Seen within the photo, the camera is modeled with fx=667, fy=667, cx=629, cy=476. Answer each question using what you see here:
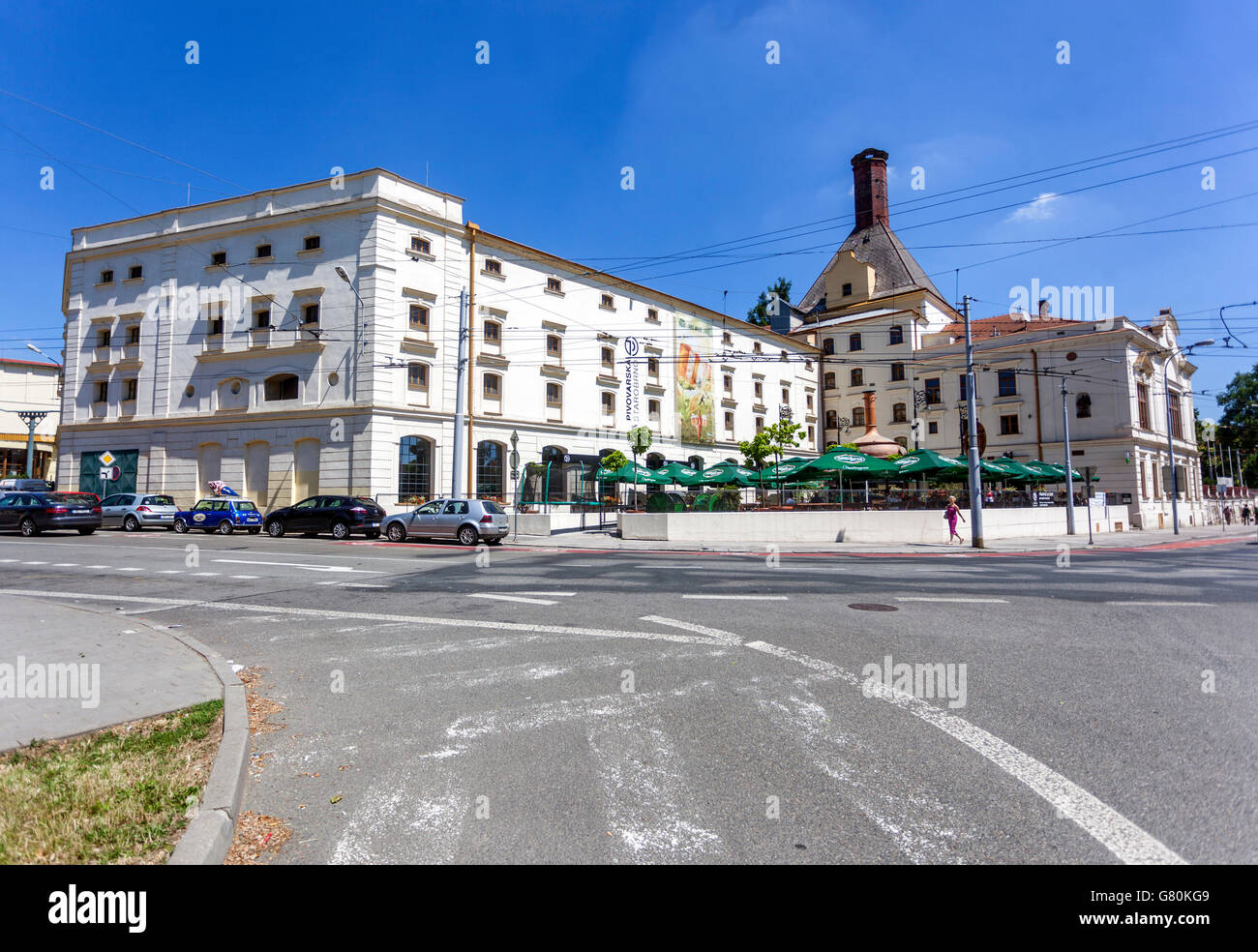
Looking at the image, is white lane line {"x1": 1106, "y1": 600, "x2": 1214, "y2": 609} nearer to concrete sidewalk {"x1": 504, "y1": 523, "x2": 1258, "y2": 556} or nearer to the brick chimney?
concrete sidewalk {"x1": 504, "y1": 523, "x2": 1258, "y2": 556}

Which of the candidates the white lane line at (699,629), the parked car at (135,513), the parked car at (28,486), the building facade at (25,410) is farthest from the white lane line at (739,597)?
the building facade at (25,410)

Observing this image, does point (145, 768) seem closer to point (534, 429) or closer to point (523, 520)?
point (523, 520)

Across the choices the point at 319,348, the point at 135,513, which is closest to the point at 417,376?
the point at 319,348

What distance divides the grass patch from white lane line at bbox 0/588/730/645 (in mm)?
4226

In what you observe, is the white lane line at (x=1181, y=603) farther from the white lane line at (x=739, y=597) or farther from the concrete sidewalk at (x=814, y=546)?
the concrete sidewalk at (x=814, y=546)

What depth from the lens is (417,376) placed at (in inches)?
1318

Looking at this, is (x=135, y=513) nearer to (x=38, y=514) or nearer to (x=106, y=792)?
(x=38, y=514)

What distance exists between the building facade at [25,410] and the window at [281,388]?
4071 centimetres

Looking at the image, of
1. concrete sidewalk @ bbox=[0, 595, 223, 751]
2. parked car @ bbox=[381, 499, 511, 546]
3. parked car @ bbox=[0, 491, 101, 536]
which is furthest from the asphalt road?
parked car @ bbox=[0, 491, 101, 536]

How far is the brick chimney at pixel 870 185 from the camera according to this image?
65688 mm

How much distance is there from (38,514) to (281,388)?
11863 mm

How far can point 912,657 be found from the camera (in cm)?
687
